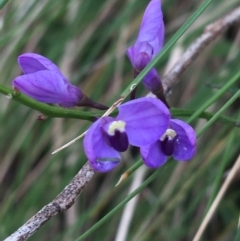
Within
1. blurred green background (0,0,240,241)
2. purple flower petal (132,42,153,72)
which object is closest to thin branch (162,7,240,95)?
blurred green background (0,0,240,241)

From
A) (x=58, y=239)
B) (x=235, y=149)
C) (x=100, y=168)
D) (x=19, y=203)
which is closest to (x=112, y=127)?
(x=100, y=168)

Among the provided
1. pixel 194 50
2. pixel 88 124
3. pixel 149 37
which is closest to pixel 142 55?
pixel 149 37

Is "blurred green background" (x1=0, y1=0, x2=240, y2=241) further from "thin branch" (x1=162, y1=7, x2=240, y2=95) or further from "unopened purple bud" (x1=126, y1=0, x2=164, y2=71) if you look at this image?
"unopened purple bud" (x1=126, y1=0, x2=164, y2=71)

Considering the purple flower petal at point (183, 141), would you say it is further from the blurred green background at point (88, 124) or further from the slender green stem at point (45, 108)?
the blurred green background at point (88, 124)

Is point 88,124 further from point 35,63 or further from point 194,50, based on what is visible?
point 35,63

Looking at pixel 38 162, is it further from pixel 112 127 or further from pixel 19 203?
pixel 112 127

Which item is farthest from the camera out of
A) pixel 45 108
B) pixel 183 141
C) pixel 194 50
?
pixel 194 50
